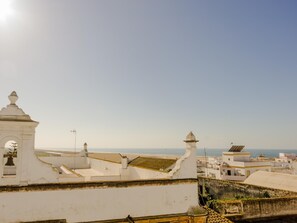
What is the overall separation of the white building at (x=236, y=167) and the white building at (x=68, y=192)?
40787 mm

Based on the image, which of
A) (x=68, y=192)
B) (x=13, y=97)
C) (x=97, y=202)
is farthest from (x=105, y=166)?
(x=13, y=97)

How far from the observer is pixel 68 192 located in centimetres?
983

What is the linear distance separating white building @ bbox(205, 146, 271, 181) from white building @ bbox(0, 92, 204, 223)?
1606 inches

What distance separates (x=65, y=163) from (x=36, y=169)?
17.5 meters

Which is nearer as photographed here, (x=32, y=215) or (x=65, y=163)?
(x=32, y=215)

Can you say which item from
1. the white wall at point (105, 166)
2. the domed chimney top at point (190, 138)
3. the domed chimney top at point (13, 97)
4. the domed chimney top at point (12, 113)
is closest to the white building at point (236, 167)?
the white wall at point (105, 166)

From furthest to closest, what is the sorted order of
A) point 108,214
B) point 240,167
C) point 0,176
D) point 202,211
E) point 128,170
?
point 240,167
point 128,170
point 202,211
point 108,214
point 0,176

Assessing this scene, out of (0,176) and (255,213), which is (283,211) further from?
(0,176)

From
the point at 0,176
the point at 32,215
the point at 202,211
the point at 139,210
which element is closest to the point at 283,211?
the point at 202,211

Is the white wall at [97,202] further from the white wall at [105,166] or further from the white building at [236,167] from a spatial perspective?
the white building at [236,167]

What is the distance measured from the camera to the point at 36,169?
9.69 meters

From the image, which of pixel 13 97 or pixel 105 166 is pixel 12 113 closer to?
pixel 13 97

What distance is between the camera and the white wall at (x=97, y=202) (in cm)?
921

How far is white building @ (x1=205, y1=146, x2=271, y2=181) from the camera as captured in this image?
4853cm
